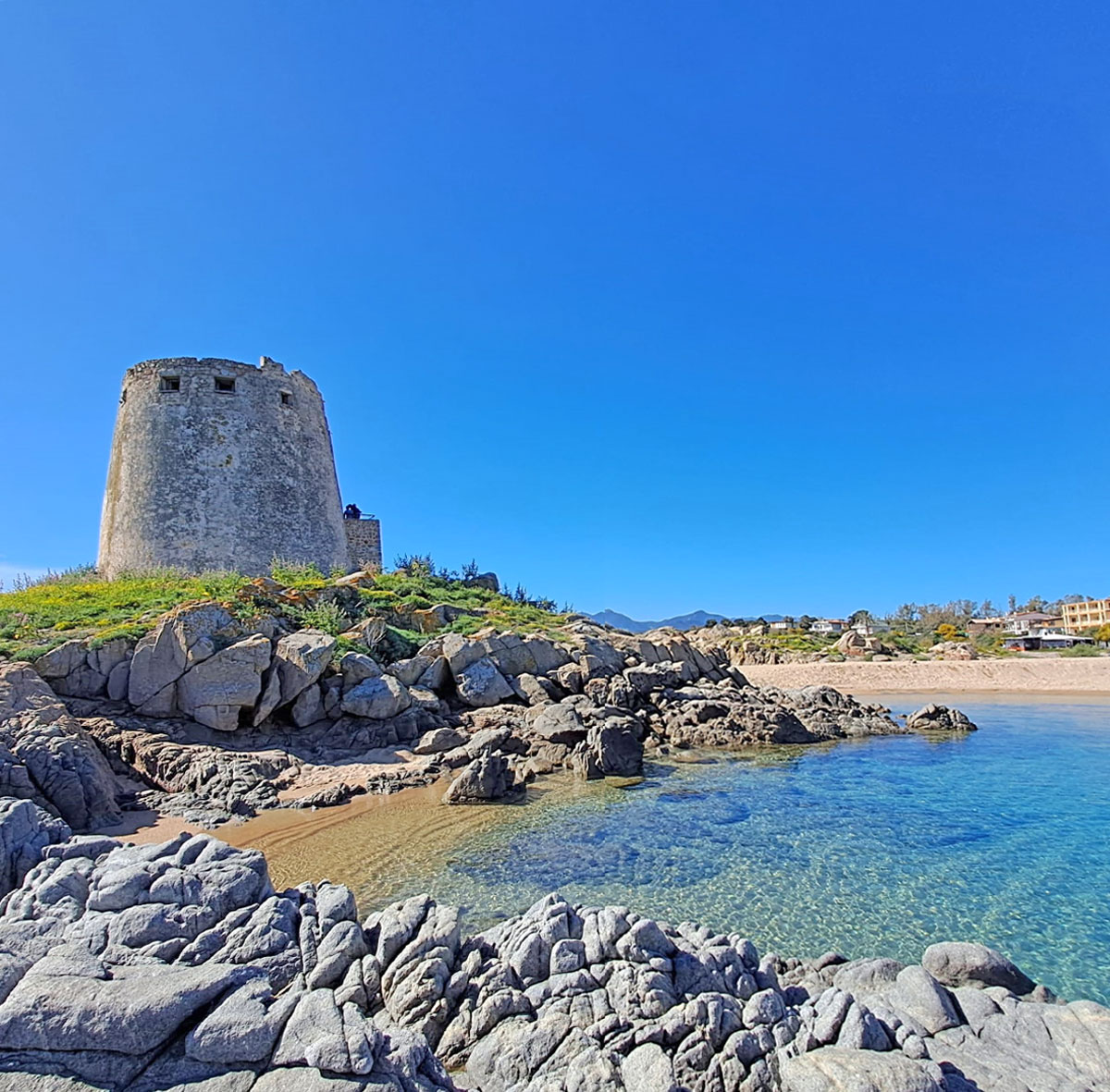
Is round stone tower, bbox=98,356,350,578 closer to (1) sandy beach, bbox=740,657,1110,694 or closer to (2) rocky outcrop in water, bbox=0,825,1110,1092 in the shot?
(2) rocky outcrop in water, bbox=0,825,1110,1092

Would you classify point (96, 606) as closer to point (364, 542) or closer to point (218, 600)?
point (218, 600)

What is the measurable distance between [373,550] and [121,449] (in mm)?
12167

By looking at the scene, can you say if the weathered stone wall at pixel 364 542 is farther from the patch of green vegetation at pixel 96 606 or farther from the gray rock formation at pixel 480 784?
the gray rock formation at pixel 480 784

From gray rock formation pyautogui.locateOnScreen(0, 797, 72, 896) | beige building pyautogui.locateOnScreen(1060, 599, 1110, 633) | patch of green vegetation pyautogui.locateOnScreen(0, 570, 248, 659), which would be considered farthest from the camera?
beige building pyautogui.locateOnScreen(1060, 599, 1110, 633)

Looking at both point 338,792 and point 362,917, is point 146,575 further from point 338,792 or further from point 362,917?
point 362,917

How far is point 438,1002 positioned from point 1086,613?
11466 cm

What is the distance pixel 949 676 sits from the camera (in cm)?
3706

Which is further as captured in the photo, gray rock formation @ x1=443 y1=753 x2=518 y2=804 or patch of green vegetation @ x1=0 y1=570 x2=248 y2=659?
patch of green vegetation @ x1=0 y1=570 x2=248 y2=659

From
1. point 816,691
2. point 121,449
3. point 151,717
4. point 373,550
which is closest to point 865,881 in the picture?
point 151,717

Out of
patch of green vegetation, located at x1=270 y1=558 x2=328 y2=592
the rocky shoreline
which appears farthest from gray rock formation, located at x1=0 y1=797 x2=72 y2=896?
patch of green vegetation, located at x1=270 y1=558 x2=328 y2=592

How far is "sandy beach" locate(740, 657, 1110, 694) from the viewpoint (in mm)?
33812

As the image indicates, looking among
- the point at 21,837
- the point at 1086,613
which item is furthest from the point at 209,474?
the point at 1086,613

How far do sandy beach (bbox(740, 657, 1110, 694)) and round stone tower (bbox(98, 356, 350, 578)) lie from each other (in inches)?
A: 935

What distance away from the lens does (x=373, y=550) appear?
33531 millimetres
